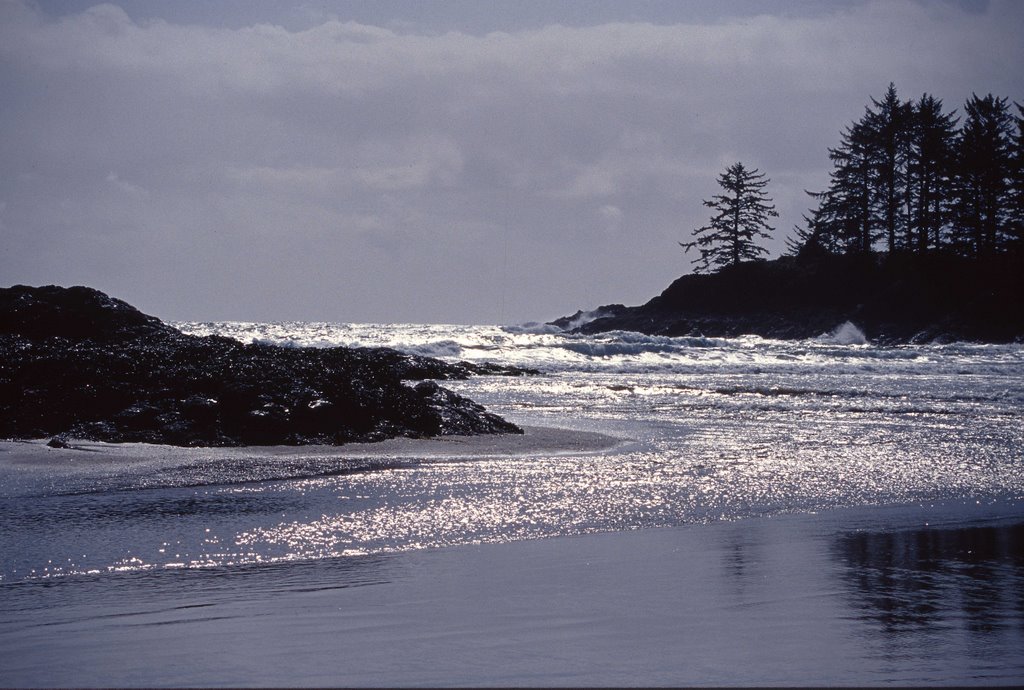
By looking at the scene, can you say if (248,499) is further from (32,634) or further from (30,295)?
(30,295)

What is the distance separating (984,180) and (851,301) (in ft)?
34.8

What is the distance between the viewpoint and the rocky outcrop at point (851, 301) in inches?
1930

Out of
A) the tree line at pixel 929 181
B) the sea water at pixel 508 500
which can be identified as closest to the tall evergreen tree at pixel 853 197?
the tree line at pixel 929 181

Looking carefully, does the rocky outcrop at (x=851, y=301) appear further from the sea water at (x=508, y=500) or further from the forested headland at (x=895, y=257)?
the sea water at (x=508, y=500)

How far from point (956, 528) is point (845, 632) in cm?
263

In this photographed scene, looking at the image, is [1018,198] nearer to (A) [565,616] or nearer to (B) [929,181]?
(B) [929,181]

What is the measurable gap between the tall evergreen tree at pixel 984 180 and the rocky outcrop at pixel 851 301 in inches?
143

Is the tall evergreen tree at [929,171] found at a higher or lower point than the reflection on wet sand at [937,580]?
higher

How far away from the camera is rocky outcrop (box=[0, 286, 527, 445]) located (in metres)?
8.61

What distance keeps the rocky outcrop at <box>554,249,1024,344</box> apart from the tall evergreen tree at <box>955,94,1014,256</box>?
363 cm

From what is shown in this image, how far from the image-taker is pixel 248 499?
6.30 metres

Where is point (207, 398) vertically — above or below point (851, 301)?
below

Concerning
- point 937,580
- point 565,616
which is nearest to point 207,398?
point 565,616

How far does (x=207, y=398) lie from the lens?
8.96 meters
